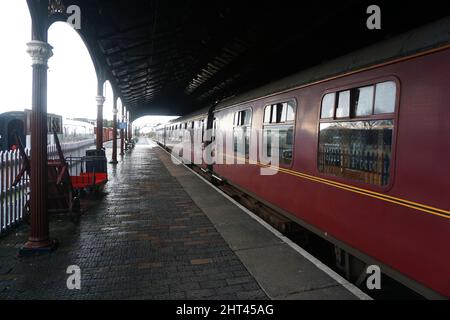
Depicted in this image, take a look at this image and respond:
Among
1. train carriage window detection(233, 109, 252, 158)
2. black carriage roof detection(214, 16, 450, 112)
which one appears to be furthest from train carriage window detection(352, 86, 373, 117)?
train carriage window detection(233, 109, 252, 158)

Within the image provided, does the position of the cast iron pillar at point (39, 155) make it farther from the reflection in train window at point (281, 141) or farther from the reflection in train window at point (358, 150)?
the reflection in train window at point (358, 150)

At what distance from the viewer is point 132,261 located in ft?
13.8

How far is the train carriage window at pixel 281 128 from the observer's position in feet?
18.0

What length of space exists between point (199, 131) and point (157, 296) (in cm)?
1063

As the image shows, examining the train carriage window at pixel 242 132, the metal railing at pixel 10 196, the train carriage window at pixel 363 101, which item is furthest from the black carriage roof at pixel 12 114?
the train carriage window at pixel 363 101

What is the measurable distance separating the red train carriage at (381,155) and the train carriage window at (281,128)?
0.04m

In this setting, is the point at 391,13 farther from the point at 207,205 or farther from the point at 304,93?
the point at 207,205

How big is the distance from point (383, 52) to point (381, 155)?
3.61 ft

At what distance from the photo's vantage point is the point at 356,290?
3391 mm

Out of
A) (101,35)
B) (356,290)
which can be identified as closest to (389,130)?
(356,290)

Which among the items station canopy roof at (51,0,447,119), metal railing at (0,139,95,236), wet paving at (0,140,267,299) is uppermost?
station canopy roof at (51,0,447,119)

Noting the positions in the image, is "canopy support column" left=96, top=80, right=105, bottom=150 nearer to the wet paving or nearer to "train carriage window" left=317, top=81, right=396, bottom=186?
the wet paving

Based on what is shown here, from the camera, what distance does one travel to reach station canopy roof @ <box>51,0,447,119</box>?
7.36 meters

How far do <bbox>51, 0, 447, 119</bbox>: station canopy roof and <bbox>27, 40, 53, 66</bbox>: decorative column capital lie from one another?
1774mm
